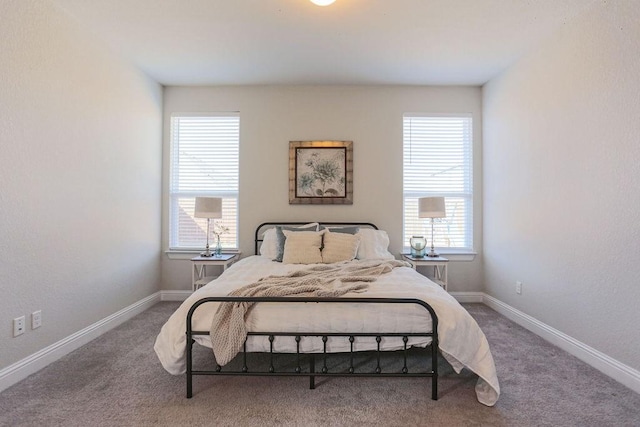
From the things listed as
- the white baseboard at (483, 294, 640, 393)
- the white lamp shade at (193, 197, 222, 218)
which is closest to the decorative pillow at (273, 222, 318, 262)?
the white lamp shade at (193, 197, 222, 218)

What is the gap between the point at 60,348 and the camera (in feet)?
7.77

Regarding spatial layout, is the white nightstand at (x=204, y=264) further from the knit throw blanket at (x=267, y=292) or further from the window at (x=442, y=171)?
the window at (x=442, y=171)

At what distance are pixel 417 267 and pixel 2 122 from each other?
13.2 feet

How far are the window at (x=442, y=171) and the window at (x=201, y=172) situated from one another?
2252 mm

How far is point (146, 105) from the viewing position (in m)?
3.57

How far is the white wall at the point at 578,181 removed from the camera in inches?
81.2

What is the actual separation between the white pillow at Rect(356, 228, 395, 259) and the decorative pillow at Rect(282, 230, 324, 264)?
18.5 inches

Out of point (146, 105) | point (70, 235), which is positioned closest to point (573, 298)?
point (70, 235)

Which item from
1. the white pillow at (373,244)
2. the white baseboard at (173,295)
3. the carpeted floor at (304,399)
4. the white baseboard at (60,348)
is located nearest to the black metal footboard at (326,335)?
the carpeted floor at (304,399)

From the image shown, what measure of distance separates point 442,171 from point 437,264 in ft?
4.12

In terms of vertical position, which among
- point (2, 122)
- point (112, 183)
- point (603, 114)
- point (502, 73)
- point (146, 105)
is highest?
point (502, 73)

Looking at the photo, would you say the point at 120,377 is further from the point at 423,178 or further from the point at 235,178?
the point at 423,178

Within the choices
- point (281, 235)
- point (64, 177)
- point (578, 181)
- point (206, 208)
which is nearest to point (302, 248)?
point (281, 235)

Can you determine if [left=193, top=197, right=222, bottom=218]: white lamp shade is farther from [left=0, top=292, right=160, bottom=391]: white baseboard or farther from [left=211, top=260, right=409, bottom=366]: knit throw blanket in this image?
[left=211, top=260, right=409, bottom=366]: knit throw blanket
